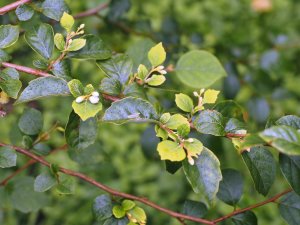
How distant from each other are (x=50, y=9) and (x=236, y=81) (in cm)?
75

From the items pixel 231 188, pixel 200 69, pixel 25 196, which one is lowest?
pixel 25 196

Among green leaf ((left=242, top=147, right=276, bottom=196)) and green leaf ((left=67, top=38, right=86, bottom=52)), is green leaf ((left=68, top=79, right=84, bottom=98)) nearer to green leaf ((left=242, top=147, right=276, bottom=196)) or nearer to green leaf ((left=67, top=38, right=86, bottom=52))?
green leaf ((left=67, top=38, right=86, bottom=52))

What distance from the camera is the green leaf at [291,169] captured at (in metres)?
0.68

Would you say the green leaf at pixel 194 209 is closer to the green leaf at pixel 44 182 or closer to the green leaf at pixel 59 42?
the green leaf at pixel 44 182

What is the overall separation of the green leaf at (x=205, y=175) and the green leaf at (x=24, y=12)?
0.37 m

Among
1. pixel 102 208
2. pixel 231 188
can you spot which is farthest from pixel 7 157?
pixel 231 188

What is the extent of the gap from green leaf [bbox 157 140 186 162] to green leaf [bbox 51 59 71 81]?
20 centimetres

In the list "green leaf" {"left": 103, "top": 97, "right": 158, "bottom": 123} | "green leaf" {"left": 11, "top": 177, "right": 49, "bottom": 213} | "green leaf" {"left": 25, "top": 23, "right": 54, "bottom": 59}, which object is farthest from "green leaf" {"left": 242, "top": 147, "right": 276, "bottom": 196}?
"green leaf" {"left": 11, "top": 177, "right": 49, "bottom": 213}

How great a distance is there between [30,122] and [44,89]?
0.74ft

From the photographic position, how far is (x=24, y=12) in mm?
781

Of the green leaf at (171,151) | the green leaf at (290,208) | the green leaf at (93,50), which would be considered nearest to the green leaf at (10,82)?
the green leaf at (93,50)

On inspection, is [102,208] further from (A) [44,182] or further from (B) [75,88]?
(B) [75,88]

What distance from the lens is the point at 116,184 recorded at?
196 centimetres

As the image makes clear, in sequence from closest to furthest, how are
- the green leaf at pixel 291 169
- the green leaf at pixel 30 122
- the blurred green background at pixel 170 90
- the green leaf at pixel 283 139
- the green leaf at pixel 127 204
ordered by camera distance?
the green leaf at pixel 283 139 < the green leaf at pixel 291 169 < the green leaf at pixel 127 204 < the green leaf at pixel 30 122 < the blurred green background at pixel 170 90
